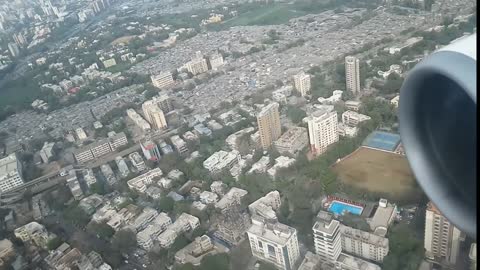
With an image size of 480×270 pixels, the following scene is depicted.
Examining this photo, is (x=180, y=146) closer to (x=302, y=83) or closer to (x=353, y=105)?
(x=302, y=83)

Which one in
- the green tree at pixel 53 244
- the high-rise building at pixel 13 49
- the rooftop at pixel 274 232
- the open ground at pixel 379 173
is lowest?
the green tree at pixel 53 244

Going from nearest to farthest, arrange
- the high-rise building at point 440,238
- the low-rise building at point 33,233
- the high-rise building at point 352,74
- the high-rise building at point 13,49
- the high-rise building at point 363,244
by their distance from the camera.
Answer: the high-rise building at point 440,238
the high-rise building at point 363,244
the low-rise building at point 33,233
the high-rise building at point 352,74
the high-rise building at point 13,49

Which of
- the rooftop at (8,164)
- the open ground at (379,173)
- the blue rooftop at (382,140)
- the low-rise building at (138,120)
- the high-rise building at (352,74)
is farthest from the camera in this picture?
the low-rise building at (138,120)

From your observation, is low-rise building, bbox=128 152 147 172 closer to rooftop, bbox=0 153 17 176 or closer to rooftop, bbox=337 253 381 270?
rooftop, bbox=0 153 17 176

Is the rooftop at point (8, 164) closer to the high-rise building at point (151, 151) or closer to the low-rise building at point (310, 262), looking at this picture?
the high-rise building at point (151, 151)

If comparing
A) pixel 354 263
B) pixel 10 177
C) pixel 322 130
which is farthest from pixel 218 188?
pixel 10 177

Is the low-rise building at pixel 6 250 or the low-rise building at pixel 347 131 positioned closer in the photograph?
the low-rise building at pixel 6 250

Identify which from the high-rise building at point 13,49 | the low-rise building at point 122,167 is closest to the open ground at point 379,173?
the low-rise building at point 122,167

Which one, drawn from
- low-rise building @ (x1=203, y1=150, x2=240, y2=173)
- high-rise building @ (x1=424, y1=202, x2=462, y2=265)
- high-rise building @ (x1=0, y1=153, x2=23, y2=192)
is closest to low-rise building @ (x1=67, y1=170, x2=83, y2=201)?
high-rise building @ (x1=0, y1=153, x2=23, y2=192)
